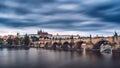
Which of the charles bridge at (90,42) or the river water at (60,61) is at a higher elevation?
the charles bridge at (90,42)

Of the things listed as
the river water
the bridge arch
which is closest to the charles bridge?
the bridge arch

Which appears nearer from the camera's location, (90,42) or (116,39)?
(116,39)

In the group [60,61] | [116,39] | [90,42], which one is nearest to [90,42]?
[90,42]

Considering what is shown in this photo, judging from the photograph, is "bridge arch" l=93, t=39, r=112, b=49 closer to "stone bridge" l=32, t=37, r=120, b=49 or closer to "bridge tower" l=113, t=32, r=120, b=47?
"stone bridge" l=32, t=37, r=120, b=49

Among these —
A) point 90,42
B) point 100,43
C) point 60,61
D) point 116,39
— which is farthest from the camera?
point 90,42

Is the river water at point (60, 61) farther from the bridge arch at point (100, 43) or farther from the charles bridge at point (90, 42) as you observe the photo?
the bridge arch at point (100, 43)

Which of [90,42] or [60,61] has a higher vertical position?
[90,42]

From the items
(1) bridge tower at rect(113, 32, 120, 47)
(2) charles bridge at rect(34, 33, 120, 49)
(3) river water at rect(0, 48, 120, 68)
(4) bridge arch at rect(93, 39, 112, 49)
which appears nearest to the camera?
(3) river water at rect(0, 48, 120, 68)

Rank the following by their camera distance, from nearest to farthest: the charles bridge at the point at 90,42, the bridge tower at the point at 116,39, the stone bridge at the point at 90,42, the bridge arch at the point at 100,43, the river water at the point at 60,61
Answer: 1. the river water at the point at 60,61
2. the bridge tower at the point at 116,39
3. the charles bridge at the point at 90,42
4. the stone bridge at the point at 90,42
5. the bridge arch at the point at 100,43

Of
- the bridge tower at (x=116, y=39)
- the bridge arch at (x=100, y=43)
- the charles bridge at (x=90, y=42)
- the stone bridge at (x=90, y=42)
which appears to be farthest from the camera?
the bridge arch at (x=100, y=43)

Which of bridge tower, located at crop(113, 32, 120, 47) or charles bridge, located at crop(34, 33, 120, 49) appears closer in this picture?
bridge tower, located at crop(113, 32, 120, 47)

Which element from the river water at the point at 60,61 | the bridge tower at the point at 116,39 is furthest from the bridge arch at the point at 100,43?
the river water at the point at 60,61

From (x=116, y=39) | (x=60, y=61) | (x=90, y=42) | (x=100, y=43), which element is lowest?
(x=60, y=61)

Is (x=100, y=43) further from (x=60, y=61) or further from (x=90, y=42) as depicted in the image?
(x=60, y=61)
